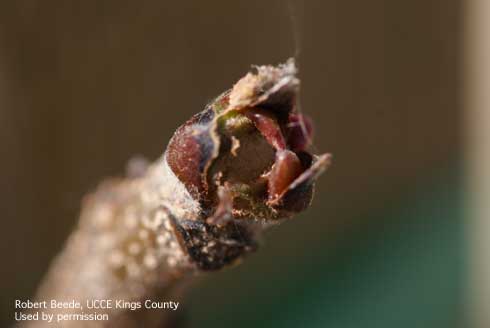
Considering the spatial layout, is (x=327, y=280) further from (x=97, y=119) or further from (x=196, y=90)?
(x=97, y=119)

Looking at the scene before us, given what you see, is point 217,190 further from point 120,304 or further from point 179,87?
point 179,87

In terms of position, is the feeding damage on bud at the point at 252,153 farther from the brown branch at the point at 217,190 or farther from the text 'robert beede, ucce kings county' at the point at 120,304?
the text 'robert beede, ucce kings county' at the point at 120,304

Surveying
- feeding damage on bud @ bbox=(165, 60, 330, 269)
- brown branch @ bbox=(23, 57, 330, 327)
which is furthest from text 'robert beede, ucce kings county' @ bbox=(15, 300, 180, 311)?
feeding damage on bud @ bbox=(165, 60, 330, 269)

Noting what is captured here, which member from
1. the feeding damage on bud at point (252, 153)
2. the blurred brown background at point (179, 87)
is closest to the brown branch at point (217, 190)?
the feeding damage on bud at point (252, 153)

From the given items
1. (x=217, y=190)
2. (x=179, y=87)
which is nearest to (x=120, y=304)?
(x=217, y=190)

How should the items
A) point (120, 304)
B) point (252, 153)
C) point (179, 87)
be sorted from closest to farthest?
1. point (252, 153)
2. point (120, 304)
3. point (179, 87)

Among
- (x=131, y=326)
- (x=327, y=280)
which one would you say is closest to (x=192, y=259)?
(x=131, y=326)
